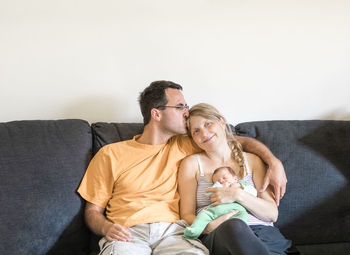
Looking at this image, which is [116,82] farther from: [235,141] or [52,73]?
[235,141]

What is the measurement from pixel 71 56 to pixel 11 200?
0.91 metres

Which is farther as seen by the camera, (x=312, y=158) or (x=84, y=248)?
(x=312, y=158)

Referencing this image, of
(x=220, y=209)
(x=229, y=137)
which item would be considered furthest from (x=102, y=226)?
(x=229, y=137)

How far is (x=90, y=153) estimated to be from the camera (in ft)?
6.44

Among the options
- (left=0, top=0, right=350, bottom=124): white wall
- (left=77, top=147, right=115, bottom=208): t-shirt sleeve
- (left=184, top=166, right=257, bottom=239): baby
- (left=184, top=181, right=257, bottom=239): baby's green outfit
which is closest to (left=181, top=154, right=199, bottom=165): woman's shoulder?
(left=184, top=166, right=257, bottom=239): baby

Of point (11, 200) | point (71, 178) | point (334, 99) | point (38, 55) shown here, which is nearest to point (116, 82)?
point (38, 55)

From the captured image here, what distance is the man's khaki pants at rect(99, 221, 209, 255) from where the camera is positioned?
158 cm

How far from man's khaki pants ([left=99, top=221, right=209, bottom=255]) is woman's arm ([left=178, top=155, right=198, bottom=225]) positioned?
56 mm

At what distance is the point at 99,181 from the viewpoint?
1861 mm

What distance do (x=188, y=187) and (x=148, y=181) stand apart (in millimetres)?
209

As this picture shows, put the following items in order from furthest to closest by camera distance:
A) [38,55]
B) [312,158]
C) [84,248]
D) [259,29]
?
[259,29] → [38,55] → [312,158] → [84,248]

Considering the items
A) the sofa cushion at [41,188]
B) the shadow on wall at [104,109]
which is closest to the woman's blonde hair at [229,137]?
the shadow on wall at [104,109]

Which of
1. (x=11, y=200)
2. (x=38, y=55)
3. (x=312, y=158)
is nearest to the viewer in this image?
(x=11, y=200)

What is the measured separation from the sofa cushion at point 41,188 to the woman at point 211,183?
21.6 inches
